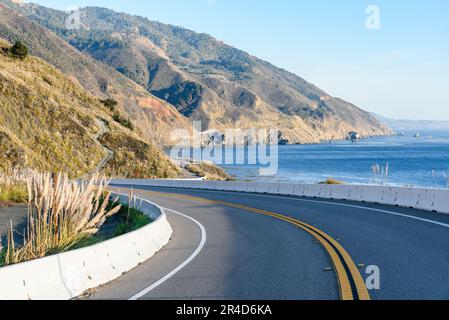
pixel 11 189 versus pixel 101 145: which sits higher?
A: pixel 101 145

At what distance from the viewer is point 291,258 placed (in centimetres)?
1180

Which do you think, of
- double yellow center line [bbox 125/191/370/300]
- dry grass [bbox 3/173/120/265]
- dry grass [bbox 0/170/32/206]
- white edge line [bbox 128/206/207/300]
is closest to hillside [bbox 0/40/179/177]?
dry grass [bbox 0/170/32/206]

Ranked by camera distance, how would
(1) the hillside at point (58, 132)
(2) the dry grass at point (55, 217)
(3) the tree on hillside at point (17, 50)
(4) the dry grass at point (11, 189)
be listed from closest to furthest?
1. (2) the dry grass at point (55, 217)
2. (4) the dry grass at point (11, 189)
3. (1) the hillside at point (58, 132)
4. (3) the tree on hillside at point (17, 50)

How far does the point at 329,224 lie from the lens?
714 inches

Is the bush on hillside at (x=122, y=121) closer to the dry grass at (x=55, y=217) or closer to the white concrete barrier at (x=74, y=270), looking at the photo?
the white concrete barrier at (x=74, y=270)

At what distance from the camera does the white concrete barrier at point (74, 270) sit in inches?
292

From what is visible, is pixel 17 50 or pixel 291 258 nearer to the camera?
pixel 291 258

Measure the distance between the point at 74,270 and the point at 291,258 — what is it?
4456mm

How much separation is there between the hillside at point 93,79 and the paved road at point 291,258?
147 m

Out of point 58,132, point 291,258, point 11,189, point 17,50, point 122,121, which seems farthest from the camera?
point 122,121

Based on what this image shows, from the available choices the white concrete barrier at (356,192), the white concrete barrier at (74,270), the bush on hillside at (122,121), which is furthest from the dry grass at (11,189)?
the bush on hillside at (122,121)

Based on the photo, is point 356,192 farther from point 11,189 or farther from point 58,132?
point 58,132

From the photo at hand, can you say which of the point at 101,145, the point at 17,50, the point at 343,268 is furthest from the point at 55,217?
the point at 17,50

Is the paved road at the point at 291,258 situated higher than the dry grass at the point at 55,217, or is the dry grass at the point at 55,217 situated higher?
the dry grass at the point at 55,217
